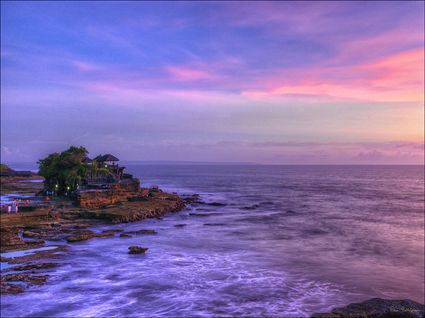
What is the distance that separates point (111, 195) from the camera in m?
59.8

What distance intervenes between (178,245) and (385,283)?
62.8 feet

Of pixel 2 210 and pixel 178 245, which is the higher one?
pixel 2 210

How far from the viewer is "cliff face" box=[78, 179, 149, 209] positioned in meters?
54.1

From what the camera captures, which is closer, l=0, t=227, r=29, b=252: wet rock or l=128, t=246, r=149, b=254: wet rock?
l=0, t=227, r=29, b=252: wet rock

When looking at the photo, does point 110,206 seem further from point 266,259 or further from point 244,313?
point 244,313

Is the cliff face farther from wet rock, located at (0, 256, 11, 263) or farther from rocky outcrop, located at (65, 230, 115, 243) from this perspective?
wet rock, located at (0, 256, 11, 263)

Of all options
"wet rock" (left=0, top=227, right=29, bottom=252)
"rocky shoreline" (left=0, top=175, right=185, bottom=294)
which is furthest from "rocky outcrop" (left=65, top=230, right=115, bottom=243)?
"wet rock" (left=0, top=227, right=29, bottom=252)

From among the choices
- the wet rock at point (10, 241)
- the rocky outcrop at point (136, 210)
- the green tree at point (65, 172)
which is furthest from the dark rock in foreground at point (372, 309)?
the green tree at point (65, 172)

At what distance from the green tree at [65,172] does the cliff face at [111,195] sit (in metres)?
7.27

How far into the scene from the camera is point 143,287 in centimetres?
2450

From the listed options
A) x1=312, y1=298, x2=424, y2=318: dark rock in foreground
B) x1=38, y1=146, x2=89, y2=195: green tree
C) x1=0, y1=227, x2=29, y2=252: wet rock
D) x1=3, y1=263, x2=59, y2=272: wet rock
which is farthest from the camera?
x1=38, y1=146, x2=89, y2=195: green tree

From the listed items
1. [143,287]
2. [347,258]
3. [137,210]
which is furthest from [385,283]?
[137,210]

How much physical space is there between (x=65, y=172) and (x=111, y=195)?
10000 mm

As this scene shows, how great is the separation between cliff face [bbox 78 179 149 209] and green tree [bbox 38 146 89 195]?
7273 millimetres
